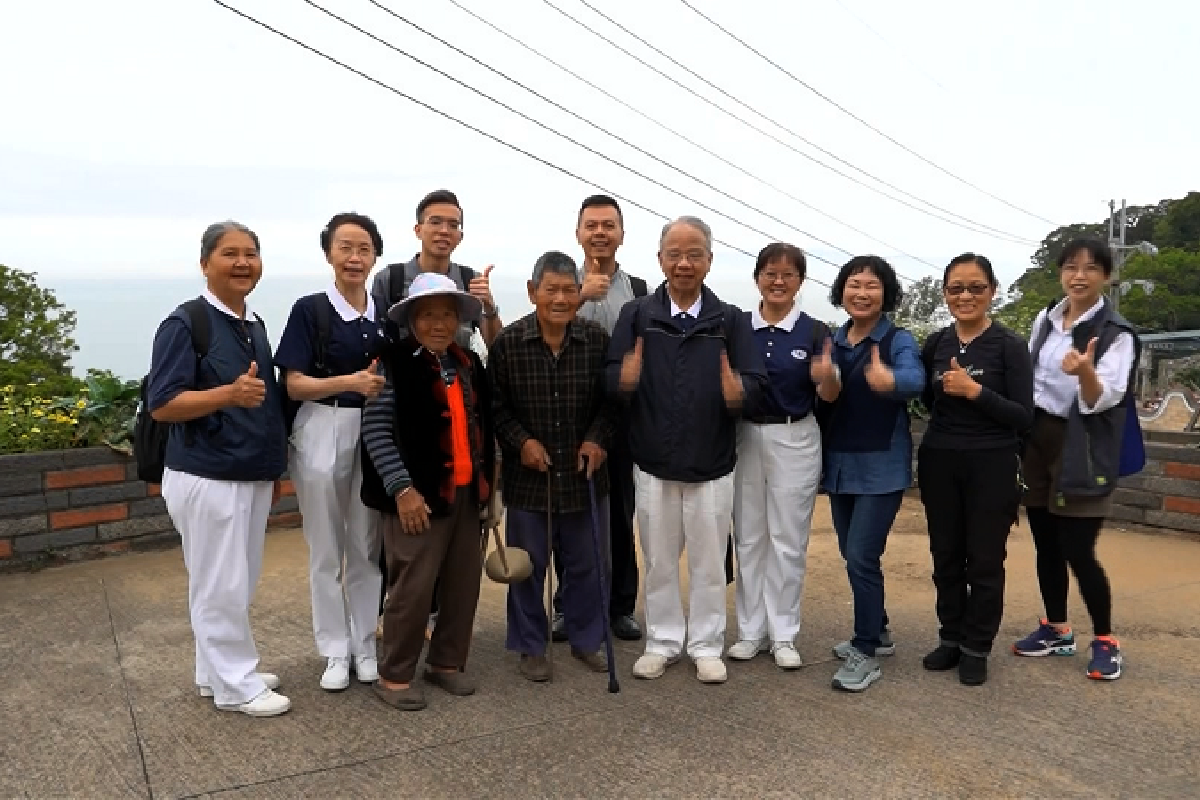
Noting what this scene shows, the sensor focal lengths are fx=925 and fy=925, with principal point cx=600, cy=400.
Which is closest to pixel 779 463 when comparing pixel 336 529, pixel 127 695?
pixel 336 529

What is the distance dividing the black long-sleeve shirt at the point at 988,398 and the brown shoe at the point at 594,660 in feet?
5.36

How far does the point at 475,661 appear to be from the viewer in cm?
402

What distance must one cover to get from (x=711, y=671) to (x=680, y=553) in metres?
0.49

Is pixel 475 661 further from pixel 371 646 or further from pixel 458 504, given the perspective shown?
pixel 458 504

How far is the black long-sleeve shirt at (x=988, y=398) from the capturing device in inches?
141

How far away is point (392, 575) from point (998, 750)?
223cm

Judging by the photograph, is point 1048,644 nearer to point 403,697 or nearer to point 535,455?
point 535,455

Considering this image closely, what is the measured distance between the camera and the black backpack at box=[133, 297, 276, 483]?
3.23 m

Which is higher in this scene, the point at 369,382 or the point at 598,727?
the point at 369,382

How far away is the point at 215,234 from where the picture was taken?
3320 millimetres

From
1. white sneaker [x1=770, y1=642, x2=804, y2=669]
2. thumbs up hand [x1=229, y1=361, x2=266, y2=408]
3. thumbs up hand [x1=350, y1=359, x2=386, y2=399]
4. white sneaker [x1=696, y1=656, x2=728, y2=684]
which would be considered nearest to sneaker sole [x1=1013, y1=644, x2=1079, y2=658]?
white sneaker [x1=770, y1=642, x2=804, y2=669]

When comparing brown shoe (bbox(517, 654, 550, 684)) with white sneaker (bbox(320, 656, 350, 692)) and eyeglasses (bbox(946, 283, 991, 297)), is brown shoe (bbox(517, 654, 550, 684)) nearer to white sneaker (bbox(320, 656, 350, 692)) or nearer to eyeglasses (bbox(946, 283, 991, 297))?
white sneaker (bbox(320, 656, 350, 692))

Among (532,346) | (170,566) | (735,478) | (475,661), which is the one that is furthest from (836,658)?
(170,566)

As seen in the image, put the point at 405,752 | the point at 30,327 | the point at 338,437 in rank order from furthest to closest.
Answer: the point at 30,327 < the point at 338,437 < the point at 405,752
